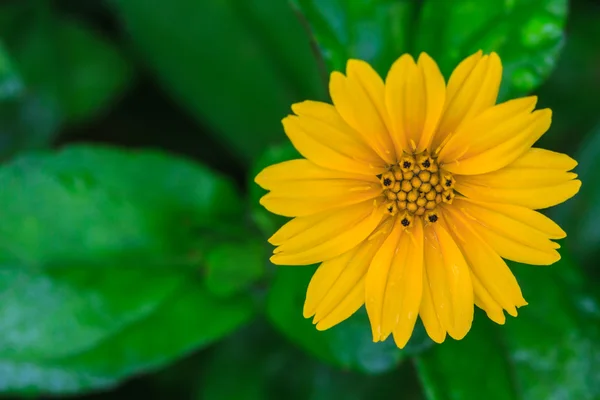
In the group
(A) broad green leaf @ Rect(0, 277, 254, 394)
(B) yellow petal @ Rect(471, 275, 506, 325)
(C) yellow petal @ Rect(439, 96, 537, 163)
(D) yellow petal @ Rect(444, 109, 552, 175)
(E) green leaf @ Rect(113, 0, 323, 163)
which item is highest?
(E) green leaf @ Rect(113, 0, 323, 163)

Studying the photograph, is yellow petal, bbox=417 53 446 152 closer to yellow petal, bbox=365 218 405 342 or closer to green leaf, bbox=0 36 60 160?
yellow petal, bbox=365 218 405 342

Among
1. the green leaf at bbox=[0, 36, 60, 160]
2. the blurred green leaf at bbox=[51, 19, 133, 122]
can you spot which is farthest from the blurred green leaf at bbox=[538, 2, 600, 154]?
the green leaf at bbox=[0, 36, 60, 160]

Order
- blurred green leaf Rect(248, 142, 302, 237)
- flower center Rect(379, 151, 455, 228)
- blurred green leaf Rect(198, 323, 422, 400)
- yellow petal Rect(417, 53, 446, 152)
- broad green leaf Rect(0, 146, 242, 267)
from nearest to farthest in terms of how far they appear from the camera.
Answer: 1. yellow petal Rect(417, 53, 446, 152)
2. flower center Rect(379, 151, 455, 228)
3. blurred green leaf Rect(248, 142, 302, 237)
4. broad green leaf Rect(0, 146, 242, 267)
5. blurred green leaf Rect(198, 323, 422, 400)

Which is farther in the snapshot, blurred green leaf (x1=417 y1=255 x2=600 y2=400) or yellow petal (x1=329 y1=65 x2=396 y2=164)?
blurred green leaf (x1=417 y1=255 x2=600 y2=400)

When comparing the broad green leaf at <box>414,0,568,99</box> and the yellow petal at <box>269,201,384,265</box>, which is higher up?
the broad green leaf at <box>414,0,568,99</box>

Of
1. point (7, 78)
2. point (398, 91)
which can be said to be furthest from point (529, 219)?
point (7, 78)

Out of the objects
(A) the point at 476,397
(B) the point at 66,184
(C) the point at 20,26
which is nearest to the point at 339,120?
(A) the point at 476,397

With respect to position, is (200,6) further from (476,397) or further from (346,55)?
(476,397)
